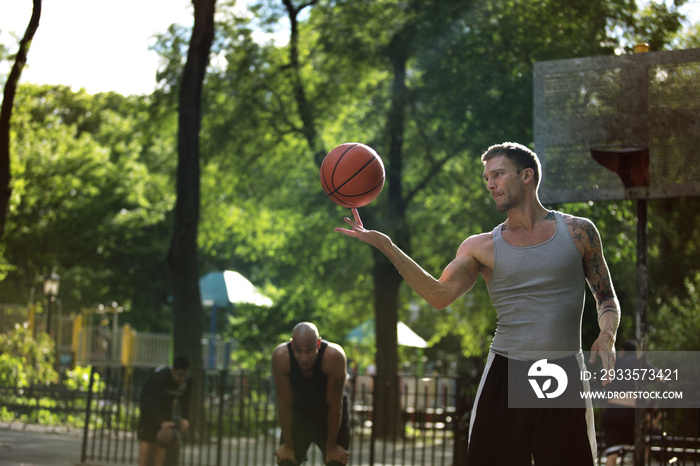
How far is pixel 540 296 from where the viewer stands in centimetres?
405

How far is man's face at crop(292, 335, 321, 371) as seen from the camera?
23.7 feet

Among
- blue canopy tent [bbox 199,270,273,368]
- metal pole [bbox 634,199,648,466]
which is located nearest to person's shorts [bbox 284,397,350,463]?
metal pole [bbox 634,199,648,466]

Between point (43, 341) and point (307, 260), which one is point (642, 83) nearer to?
point (307, 260)

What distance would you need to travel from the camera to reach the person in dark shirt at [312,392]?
7.21 metres

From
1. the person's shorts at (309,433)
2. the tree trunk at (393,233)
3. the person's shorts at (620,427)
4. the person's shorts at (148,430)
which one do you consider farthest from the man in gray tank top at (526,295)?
the tree trunk at (393,233)

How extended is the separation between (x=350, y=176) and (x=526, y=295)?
5.80 feet

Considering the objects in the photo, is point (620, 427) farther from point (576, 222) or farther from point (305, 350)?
point (576, 222)

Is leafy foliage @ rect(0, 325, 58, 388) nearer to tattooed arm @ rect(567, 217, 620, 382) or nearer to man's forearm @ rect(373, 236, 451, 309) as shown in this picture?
man's forearm @ rect(373, 236, 451, 309)

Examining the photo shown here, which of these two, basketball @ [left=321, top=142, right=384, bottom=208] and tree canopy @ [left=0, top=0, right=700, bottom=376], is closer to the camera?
basketball @ [left=321, top=142, right=384, bottom=208]

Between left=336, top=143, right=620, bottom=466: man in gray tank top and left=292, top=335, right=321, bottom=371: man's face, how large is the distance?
9.99 feet

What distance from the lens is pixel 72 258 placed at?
3503 cm

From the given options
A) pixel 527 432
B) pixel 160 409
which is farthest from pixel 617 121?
pixel 160 409

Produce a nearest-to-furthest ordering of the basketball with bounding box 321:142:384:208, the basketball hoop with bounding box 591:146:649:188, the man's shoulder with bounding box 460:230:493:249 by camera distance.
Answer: the man's shoulder with bounding box 460:230:493:249, the basketball with bounding box 321:142:384:208, the basketball hoop with bounding box 591:146:649:188

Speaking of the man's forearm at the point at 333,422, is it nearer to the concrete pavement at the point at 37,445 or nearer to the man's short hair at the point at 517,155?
the man's short hair at the point at 517,155
